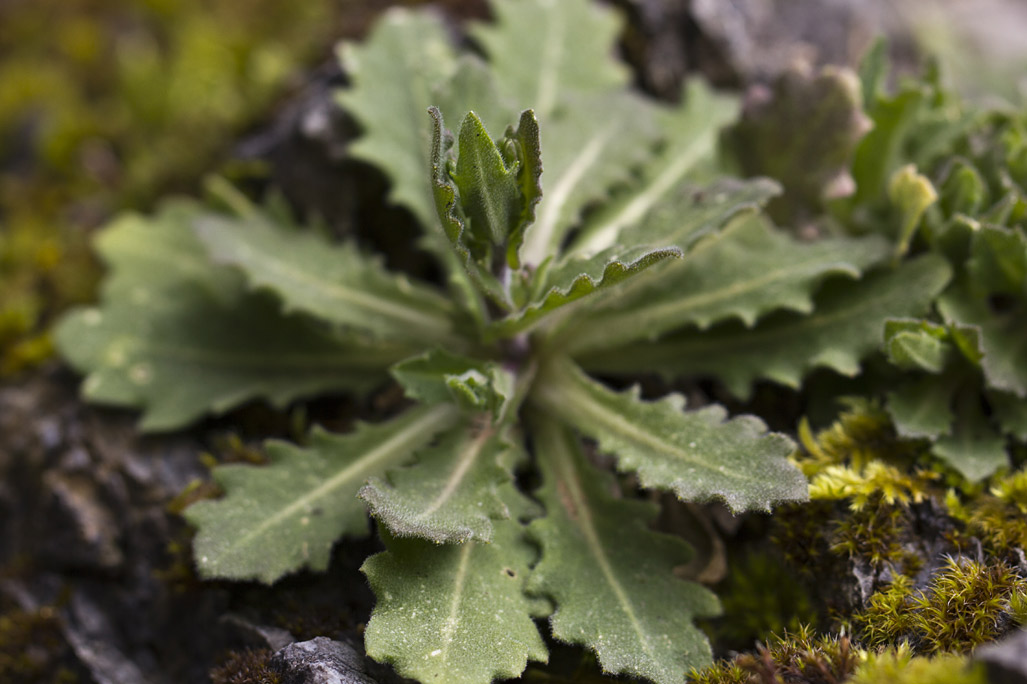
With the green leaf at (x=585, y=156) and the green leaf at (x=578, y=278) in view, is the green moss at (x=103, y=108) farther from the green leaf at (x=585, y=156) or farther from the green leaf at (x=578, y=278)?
the green leaf at (x=578, y=278)

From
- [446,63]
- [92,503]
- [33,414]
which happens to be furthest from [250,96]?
[92,503]

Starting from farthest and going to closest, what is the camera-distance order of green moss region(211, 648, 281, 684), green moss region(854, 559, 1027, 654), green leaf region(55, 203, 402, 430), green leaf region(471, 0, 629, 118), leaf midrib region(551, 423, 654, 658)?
1. green leaf region(471, 0, 629, 118)
2. green leaf region(55, 203, 402, 430)
3. leaf midrib region(551, 423, 654, 658)
4. green moss region(211, 648, 281, 684)
5. green moss region(854, 559, 1027, 654)

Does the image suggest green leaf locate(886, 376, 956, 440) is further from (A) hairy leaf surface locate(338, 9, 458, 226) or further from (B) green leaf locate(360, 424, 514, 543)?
(A) hairy leaf surface locate(338, 9, 458, 226)

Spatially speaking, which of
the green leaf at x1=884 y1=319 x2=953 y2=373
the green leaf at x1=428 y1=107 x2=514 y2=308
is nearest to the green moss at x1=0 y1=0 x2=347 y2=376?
the green leaf at x1=428 y1=107 x2=514 y2=308

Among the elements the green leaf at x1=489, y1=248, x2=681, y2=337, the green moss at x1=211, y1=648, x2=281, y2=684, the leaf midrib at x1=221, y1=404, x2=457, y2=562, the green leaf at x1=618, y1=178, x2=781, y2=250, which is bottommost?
the green moss at x1=211, y1=648, x2=281, y2=684

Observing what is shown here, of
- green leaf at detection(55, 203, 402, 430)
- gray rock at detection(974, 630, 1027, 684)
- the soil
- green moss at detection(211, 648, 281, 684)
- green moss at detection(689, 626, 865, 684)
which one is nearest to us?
gray rock at detection(974, 630, 1027, 684)

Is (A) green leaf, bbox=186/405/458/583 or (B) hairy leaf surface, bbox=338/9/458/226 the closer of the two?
(A) green leaf, bbox=186/405/458/583
